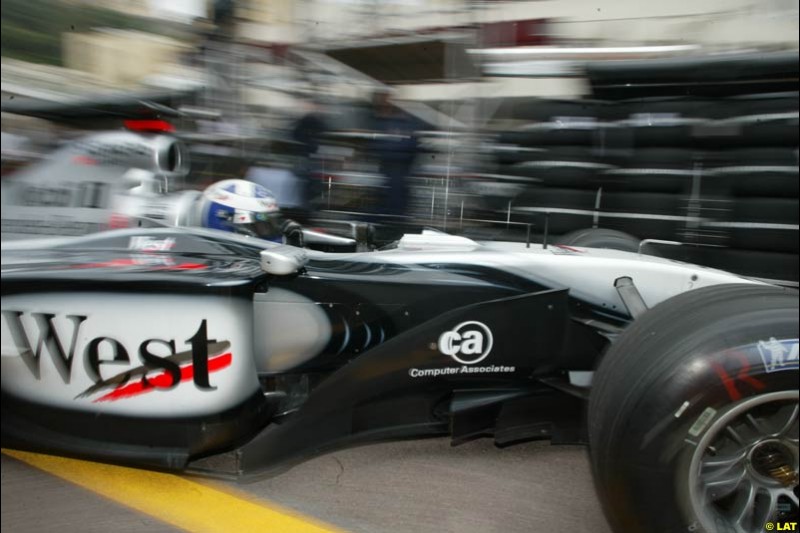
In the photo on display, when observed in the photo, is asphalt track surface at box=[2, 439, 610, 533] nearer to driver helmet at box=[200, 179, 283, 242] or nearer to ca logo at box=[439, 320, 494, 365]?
ca logo at box=[439, 320, 494, 365]

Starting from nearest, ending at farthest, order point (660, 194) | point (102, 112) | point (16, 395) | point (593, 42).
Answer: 1. point (102, 112)
2. point (16, 395)
3. point (593, 42)
4. point (660, 194)

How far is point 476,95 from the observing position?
213cm

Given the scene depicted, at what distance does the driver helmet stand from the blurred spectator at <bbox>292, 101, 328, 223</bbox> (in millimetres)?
117

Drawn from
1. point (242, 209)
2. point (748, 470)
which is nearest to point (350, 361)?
point (242, 209)

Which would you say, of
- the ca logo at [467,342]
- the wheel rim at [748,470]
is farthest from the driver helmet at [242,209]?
the wheel rim at [748,470]

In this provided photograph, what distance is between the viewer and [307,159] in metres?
2.04

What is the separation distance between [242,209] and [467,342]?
940 millimetres

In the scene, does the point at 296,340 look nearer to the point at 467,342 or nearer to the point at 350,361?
the point at 350,361

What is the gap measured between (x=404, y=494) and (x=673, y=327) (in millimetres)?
1052

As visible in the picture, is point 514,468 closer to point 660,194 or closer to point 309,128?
point 309,128

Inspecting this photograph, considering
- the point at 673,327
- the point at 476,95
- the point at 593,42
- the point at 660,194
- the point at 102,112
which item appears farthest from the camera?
the point at 660,194

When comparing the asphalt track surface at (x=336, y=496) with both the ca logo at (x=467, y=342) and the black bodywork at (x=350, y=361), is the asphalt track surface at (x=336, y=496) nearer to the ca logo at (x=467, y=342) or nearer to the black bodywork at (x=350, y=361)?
the black bodywork at (x=350, y=361)

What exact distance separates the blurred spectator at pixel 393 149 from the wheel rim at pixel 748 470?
1174 mm

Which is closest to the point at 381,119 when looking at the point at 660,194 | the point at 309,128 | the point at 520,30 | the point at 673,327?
the point at 309,128
